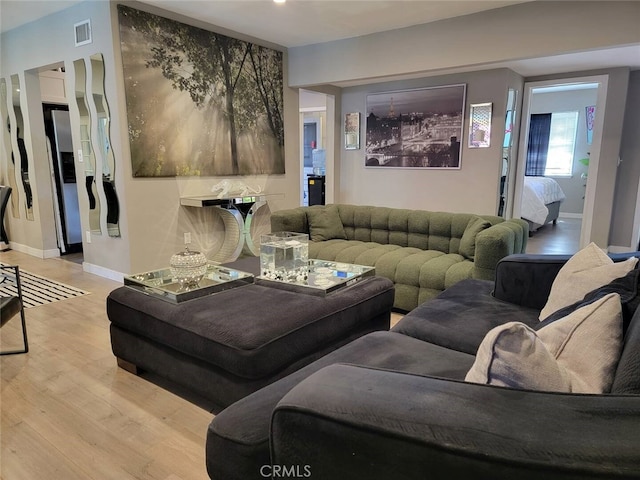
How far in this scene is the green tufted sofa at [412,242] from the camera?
2.95 m

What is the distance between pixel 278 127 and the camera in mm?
5352

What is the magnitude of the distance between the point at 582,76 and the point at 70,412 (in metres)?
6.34

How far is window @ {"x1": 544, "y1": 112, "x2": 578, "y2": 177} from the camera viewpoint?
8.48 metres

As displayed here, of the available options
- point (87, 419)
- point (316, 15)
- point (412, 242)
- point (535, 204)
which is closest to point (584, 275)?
point (412, 242)

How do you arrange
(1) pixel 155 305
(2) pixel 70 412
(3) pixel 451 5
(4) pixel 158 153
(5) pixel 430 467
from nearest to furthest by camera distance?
(5) pixel 430 467 < (2) pixel 70 412 < (1) pixel 155 305 < (3) pixel 451 5 < (4) pixel 158 153

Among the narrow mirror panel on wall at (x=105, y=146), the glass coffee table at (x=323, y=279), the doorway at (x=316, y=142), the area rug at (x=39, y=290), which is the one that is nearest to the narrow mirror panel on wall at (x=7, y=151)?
the area rug at (x=39, y=290)

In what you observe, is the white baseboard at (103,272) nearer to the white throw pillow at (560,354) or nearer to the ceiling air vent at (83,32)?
the ceiling air vent at (83,32)

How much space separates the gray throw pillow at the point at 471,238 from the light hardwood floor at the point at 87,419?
222cm

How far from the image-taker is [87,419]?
6.31ft

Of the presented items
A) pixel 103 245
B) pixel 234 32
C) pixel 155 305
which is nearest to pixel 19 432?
pixel 155 305

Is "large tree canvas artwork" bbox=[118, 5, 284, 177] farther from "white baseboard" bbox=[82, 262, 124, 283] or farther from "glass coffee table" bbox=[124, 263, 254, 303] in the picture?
"glass coffee table" bbox=[124, 263, 254, 303]

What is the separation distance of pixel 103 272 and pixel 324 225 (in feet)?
7.75

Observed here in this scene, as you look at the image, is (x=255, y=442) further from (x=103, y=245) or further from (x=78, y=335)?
(x=103, y=245)

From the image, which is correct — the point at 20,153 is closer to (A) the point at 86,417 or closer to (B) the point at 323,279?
(A) the point at 86,417
